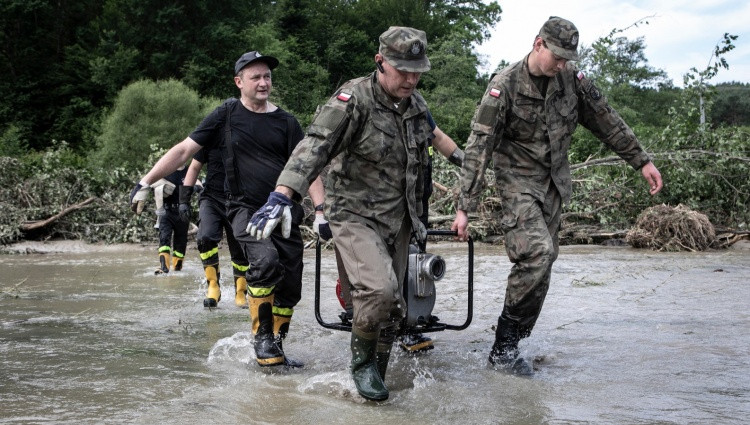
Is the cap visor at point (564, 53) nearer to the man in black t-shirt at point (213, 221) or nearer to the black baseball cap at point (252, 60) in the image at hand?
the black baseball cap at point (252, 60)

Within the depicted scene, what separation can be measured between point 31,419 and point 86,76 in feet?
105

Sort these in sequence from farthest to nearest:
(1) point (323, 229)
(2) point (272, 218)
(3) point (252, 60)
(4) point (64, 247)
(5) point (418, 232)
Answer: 1. (4) point (64, 247)
2. (3) point (252, 60)
3. (1) point (323, 229)
4. (5) point (418, 232)
5. (2) point (272, 218)

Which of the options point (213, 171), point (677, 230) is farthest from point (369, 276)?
point (677, 230)

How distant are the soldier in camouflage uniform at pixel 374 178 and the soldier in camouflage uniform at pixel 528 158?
56cm

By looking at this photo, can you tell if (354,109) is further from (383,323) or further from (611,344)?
(611,344)

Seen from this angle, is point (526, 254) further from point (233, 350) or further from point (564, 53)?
point (233, 350)

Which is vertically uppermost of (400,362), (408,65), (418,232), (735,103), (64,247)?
(735,103)

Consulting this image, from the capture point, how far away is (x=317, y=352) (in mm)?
5707

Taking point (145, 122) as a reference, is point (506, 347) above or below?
below

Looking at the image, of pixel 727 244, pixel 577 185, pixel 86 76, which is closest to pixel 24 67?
pixel 86 76

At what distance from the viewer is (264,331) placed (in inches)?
210

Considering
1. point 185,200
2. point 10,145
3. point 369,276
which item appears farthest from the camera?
point 10,145

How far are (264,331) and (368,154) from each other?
4.77 ft

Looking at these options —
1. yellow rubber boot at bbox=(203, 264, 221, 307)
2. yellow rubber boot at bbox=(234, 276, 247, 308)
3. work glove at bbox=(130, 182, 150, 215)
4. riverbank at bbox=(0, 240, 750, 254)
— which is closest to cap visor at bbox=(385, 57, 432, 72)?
work glove at bbox=(130, 182, 150, 215)
